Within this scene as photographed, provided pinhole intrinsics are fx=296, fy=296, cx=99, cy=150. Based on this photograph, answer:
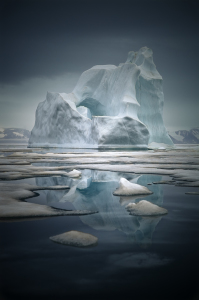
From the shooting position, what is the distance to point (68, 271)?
64.0 inches

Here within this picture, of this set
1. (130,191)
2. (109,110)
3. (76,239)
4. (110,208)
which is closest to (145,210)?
(110,208)

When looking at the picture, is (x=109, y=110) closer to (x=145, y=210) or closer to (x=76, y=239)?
(x=145, y=210)

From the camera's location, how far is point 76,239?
6.97ft

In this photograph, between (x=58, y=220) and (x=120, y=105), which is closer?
(x=58, y=220)

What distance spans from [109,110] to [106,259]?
85.8ft

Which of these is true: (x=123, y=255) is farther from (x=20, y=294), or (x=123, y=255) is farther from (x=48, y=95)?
(x=48, y=95)

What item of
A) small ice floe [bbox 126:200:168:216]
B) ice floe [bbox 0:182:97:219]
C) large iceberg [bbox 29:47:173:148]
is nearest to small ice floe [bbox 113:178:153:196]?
small ice floe [bbox 126:200:168:216]

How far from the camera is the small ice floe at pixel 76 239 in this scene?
2069 millimetres

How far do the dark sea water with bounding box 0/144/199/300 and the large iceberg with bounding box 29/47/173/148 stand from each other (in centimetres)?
2017

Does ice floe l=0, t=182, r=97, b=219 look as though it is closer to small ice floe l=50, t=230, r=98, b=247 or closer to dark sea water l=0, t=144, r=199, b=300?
dark sea water l=0, t=144, r=199, b=300

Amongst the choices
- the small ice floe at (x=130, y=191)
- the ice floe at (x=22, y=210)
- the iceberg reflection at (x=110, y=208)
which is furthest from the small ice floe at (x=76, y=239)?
the small ice floe at (x=130, y=191)

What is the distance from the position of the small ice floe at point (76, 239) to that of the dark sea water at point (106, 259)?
49 millimetres

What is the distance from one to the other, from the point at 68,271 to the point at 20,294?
12.0 inches

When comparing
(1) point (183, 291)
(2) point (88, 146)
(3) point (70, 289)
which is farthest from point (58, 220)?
(2) point (88, 146)
